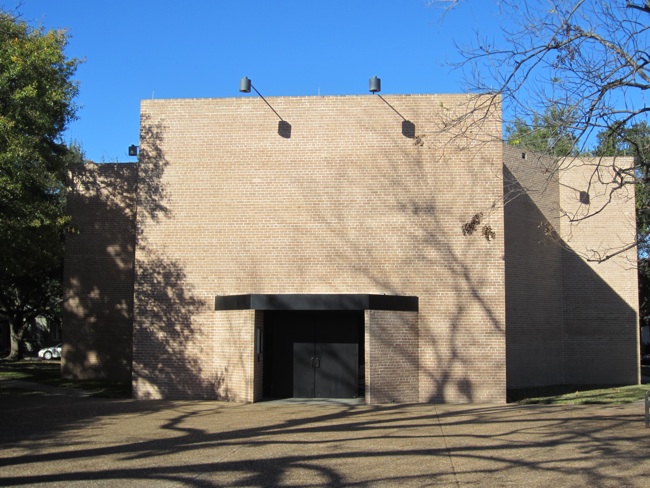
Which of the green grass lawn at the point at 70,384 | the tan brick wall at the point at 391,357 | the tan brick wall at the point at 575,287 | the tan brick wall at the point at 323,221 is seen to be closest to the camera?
the tan brick wall at the point at 391,357

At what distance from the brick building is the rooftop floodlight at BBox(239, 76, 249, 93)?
661 mm

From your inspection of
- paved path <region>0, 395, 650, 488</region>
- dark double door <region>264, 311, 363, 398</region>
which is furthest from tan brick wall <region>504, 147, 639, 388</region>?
dark double door <region>264, 311, 363, 398</region>

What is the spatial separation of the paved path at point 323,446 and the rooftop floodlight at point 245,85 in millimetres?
8382

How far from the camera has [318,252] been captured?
727 inches

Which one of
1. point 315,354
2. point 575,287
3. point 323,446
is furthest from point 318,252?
point 575,287

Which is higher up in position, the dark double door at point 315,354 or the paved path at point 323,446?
the dark double door at point 315,354

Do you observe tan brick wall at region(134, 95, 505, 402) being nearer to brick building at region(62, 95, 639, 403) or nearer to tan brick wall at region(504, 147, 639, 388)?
brick building at region(62, 95, 639, 403)

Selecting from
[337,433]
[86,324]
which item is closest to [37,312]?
[86,324]

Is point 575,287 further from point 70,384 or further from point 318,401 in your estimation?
point 70,384

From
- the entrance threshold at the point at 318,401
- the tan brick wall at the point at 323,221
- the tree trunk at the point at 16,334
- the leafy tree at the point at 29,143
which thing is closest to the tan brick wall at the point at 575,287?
the tan brick wall at the point at 323,221

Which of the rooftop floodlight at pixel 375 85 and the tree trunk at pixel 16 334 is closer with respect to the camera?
the rooftop floodlight at pixel 375 85

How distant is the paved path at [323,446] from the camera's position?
8.95 meters

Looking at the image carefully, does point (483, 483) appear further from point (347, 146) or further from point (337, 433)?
point (347, 146)

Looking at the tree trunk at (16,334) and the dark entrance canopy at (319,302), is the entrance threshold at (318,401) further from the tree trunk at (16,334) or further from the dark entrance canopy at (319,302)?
the tree trunk at (16,334)
